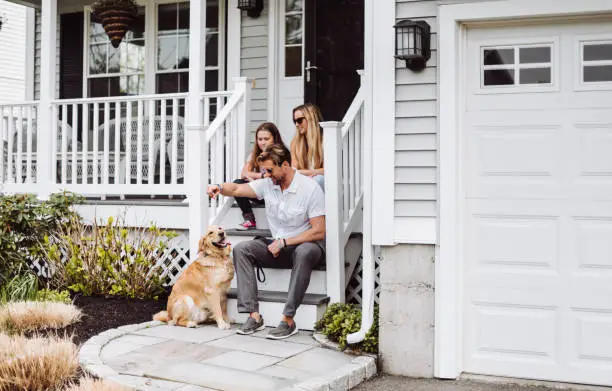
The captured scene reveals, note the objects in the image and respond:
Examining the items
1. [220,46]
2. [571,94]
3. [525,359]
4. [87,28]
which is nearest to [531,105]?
[571,94]

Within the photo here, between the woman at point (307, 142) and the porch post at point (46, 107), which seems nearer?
the woman at point (307, 142)

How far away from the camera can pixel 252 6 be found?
8352 millimetres

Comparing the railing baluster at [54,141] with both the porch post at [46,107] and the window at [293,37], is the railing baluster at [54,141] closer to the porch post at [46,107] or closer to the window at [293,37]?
→ the porch post at [46,107]

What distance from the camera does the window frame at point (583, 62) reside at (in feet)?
15.0

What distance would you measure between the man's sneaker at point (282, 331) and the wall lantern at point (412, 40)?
6.93ft

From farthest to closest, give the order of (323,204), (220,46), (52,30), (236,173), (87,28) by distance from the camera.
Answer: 1. (87,28)
2. (220,46)
3. (52,30)
4. (236,173)
5. (323,204)

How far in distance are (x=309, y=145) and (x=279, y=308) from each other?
1.59 meters

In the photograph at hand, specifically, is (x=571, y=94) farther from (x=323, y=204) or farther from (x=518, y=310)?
(x=323, y=204)

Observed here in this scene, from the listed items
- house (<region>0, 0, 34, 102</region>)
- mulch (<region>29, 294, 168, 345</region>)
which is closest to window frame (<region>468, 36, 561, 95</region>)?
mulch (<region>29, 294, 168, 345</region>)

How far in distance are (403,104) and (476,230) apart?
37.9 inches

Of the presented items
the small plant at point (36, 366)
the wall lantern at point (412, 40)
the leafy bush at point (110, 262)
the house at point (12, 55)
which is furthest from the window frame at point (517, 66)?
the house at point (12, 55)

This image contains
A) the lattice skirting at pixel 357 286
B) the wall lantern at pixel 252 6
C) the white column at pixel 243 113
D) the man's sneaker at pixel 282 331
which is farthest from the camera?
the wall lantern at pixel 252 6

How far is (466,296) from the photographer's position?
4.86 meters

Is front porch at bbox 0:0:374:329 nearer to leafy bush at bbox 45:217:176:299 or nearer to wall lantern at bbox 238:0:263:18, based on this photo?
leafy bush at bbox 45:217:176:299
